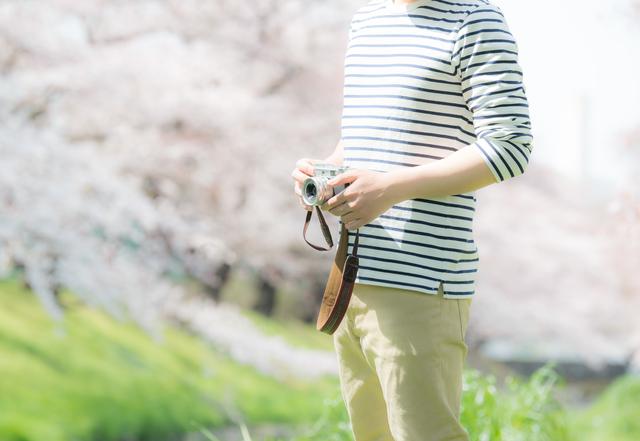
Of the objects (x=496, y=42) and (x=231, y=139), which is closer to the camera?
(x=496, y=42)

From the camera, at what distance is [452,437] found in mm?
813

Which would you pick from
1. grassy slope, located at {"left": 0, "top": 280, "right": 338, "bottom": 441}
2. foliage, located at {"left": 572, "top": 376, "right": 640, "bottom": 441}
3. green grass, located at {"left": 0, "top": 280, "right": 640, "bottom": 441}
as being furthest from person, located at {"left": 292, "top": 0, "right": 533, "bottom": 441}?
foliage, located at {"left": 572, "top": 376, "right": 640, "bottom": 441}

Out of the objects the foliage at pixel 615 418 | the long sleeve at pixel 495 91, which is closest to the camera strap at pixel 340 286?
the long sleeve at pixel 495 91

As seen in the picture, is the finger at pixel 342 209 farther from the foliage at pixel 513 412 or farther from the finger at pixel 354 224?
the foliage at pixel 513 412

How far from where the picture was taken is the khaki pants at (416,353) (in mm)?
809

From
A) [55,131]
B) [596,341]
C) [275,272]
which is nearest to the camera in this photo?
[55,131]

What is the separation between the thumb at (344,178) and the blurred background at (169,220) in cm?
167

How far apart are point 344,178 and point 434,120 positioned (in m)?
0.13

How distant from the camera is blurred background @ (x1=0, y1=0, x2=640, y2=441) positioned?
3.02 metres

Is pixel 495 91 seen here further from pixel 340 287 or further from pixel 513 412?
pixel 513 412

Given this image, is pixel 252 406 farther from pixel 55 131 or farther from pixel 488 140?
pixel 488 140

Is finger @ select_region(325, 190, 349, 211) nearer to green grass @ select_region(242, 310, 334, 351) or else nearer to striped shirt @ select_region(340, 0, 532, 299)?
striped shirt @ select_region(340, 0, 532, 299)

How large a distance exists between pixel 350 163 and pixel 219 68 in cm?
302

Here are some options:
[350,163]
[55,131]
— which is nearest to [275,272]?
[55,131]
